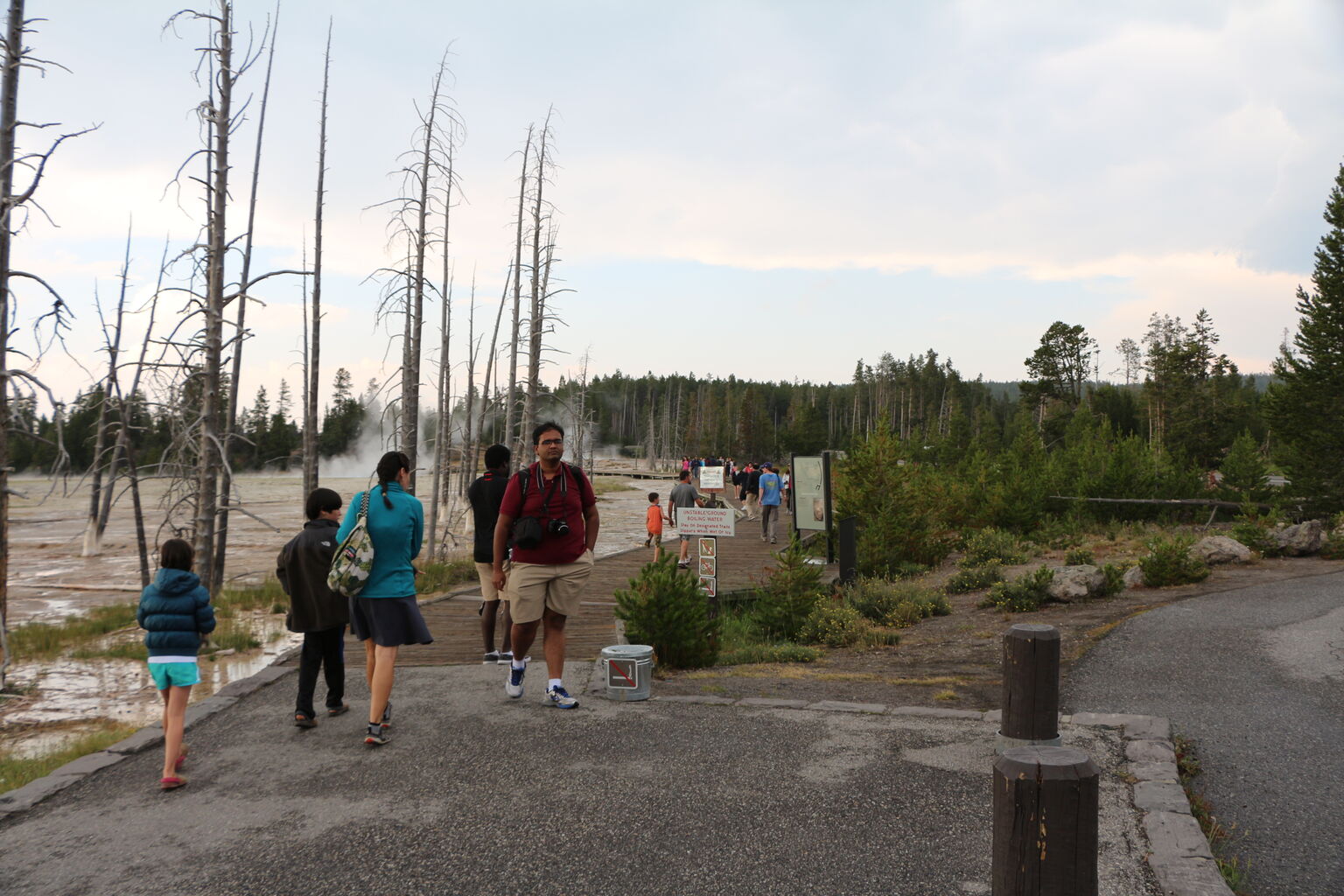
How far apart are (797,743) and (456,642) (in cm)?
520

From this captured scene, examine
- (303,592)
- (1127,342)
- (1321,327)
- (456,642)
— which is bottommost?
(456,642)

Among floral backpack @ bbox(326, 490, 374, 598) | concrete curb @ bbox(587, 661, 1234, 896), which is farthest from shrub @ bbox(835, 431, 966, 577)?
floral backpack @ bbox(326, 490, 374, 598)

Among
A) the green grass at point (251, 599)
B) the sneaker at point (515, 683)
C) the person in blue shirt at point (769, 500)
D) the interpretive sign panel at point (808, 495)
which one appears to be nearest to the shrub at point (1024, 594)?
the interpretive sign panel at point (808, 495)

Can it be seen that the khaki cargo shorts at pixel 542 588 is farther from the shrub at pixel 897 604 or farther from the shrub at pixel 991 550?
the shrub at pixel 991 550

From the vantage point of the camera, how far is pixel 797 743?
5.28 meters

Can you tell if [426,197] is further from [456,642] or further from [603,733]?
[603,733]

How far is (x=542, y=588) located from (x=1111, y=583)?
9.08m

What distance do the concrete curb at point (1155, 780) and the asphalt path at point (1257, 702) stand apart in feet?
0.84

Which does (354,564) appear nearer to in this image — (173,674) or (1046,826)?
(173,674)

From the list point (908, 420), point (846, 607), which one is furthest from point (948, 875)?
point (908, 420)

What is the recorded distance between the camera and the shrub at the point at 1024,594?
1112 centimetres

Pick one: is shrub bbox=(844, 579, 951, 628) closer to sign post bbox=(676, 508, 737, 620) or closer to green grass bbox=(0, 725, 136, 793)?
sign post bbox=(676, 508, 737, 620)

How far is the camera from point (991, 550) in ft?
53.5

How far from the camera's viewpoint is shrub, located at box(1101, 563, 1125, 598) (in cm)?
1157
